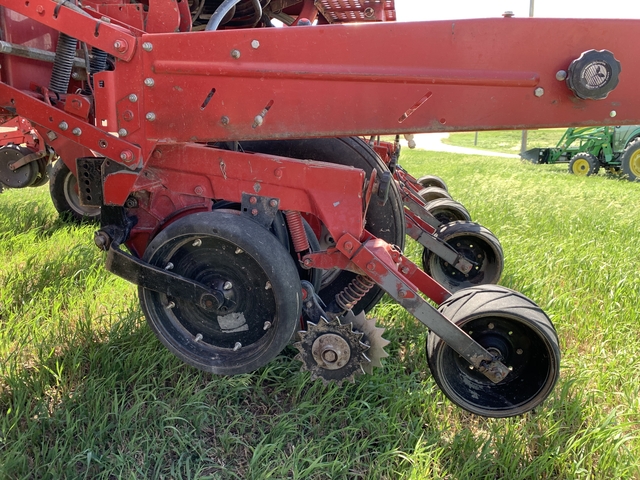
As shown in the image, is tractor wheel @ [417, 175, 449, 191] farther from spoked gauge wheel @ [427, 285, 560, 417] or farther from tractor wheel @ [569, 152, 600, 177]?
tractor wheel @ [569, 152, 600, 177]

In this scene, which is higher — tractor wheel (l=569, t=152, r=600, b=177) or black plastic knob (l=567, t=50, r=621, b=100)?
black plastic knob (l=567, t=50, r=621, b=100)

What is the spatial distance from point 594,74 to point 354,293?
1.53 meters

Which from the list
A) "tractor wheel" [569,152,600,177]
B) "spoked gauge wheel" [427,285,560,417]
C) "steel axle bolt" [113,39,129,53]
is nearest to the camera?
"steel axle bolt" [113,39,129,53]

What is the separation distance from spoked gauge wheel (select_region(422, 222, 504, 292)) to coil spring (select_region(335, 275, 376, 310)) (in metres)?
1.47

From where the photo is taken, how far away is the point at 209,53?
1963 millimetres

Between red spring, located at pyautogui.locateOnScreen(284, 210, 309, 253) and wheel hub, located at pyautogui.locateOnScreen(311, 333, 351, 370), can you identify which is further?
red spring, located at pyautogui.locateOnScreen(284, 210, 309, 253)

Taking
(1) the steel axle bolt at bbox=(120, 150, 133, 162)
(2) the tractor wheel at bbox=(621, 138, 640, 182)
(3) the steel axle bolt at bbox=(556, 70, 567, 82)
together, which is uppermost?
(3) the steel axle bolt at bbox=(556, 70, 567, 82)

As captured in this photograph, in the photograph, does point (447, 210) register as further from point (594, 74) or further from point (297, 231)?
point (594, 74)

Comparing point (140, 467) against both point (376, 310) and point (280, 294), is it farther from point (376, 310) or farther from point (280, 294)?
point (376, 310)

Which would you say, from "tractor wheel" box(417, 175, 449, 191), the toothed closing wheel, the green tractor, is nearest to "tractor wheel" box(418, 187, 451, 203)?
"tractor wheel" box(417, 175, 449, 191)

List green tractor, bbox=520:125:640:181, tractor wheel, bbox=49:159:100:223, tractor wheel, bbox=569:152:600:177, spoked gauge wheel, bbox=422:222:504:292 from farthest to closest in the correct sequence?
tractor wheel, bbox=569:152:600:177
green tractor, bbox=520:125:640:181
tractor wheel, bbox=49:159:100:223
spoked gauge wheel, bbox=422:222:504:292

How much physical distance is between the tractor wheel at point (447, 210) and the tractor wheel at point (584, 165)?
34.4 ft

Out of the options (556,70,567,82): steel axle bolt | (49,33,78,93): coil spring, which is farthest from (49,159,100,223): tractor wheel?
(556,70,567,82): steel axle bolt

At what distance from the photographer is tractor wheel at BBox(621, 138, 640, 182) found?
1212 centimetres
